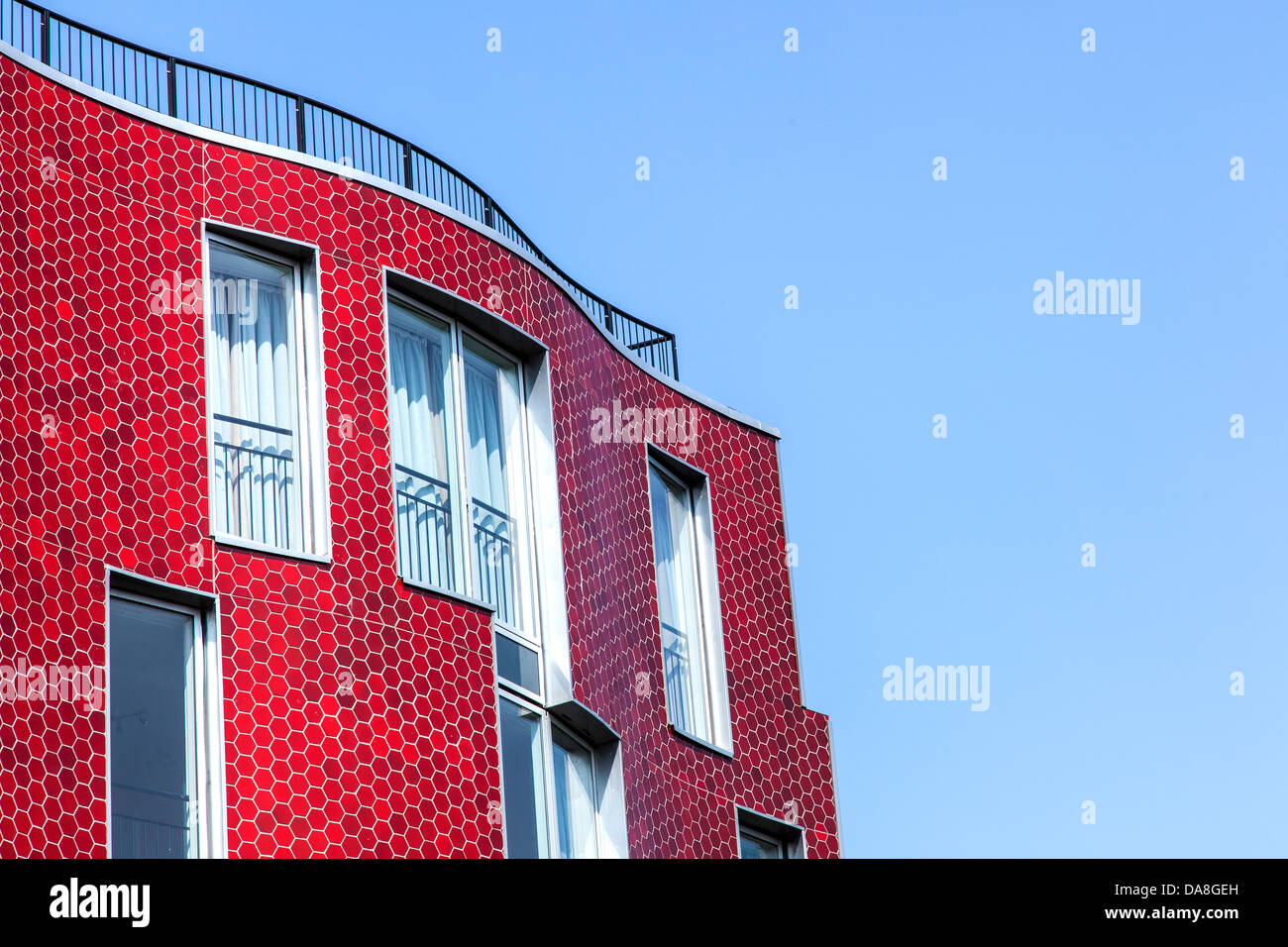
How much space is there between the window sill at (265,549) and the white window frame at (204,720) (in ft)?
1.71

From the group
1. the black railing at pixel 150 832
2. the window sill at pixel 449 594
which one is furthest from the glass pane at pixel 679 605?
the black railing at pixel 150 832

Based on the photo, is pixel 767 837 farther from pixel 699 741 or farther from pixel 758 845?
pixel 699 741

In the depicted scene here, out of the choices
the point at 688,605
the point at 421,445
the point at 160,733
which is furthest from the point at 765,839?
the point at 160,733

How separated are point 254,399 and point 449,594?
6.86 ft

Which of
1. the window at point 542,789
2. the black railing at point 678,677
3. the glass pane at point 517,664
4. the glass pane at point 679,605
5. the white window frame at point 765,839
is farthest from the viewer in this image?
the white window frame at point 765,839

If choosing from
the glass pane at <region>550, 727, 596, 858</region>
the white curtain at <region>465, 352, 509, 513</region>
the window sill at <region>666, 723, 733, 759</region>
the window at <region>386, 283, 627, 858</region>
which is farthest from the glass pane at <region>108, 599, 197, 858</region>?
the window sill at <region>666, 723, 733, 759</region>

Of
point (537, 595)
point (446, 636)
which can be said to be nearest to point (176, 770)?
point (446, 636)

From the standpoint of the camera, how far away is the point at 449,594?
54.5 ft

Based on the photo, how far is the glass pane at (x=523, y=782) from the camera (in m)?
17.1

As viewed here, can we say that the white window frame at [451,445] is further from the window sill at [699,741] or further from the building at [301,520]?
the window sill at [699,741]

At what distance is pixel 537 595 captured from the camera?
58.6ft

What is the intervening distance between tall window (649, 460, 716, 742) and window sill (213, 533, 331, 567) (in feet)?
16.1

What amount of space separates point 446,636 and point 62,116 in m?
4.75
